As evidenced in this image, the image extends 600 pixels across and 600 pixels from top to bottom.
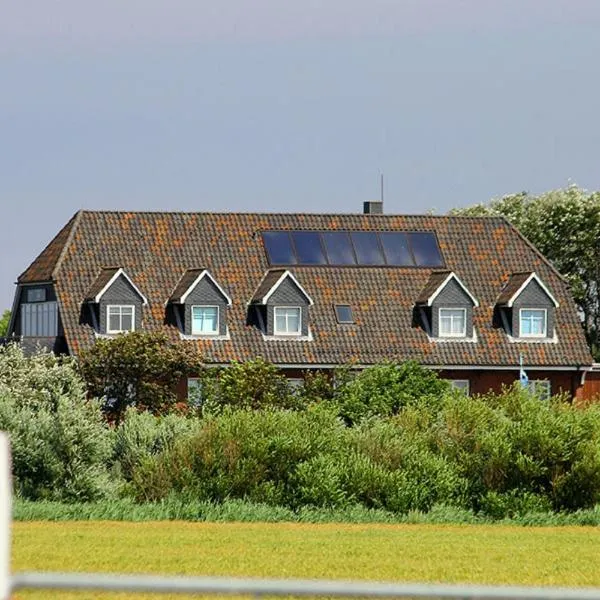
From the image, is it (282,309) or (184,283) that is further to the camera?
(282,309)

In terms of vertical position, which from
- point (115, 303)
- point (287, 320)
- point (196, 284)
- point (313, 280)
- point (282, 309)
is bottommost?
point (287, 320)

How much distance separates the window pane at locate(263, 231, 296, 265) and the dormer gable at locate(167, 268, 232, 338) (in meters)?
3.64

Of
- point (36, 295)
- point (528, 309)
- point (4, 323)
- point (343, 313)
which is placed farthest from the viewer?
point (4, 323)

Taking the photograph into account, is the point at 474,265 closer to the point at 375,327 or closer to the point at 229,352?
the point at 375,327

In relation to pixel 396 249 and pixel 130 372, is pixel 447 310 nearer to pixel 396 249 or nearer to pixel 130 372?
pixel 396 249

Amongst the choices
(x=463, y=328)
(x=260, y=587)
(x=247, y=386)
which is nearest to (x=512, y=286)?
(x=463, y=328)

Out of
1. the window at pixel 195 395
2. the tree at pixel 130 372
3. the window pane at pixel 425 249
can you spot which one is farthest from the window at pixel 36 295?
the window pane at pixel 425 249

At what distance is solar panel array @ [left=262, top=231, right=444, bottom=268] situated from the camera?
72.7 meters

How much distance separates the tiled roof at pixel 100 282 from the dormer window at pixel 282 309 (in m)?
5.71

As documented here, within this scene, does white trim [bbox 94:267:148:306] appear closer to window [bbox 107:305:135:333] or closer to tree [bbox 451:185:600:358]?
window [bbox 107:305:135:333]

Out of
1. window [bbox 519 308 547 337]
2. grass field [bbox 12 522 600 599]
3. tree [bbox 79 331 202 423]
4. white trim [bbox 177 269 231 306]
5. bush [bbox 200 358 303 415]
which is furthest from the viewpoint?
window [bbox 519 308 547 337]

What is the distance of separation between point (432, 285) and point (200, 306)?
987cm

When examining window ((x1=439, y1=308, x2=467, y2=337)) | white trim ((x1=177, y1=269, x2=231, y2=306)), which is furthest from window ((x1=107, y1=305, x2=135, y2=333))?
window ((x1=439, y1=308, x2=467, y2=337))

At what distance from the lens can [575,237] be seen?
333 feet
